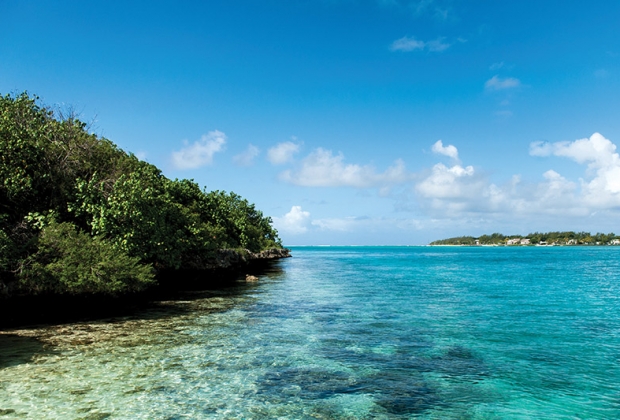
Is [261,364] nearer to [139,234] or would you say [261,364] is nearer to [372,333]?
[372,333]

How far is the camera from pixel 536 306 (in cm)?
3072

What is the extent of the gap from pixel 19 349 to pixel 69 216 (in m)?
14.4

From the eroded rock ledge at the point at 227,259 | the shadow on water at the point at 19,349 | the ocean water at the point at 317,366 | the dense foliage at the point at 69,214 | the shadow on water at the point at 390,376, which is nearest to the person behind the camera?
the ocean water at the point at 317,366

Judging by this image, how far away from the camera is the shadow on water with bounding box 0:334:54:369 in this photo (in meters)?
14.9

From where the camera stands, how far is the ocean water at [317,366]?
11.1m

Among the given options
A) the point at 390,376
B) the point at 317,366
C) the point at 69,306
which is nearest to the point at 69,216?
the point at 69,306

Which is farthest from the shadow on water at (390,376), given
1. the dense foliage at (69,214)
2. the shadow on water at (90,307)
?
the dense foliage at (69,214)

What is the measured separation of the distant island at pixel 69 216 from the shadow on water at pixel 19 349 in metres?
4.60

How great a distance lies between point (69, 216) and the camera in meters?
28.6

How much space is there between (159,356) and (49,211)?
646 inches

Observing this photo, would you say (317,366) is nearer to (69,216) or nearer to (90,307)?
(90,307)

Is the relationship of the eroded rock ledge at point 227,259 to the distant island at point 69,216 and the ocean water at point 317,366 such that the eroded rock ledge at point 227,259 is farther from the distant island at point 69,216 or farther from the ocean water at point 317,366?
the ocean water at point 317,366

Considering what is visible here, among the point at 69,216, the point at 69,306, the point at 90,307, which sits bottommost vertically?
the point at 90,307

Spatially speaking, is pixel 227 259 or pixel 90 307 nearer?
pixel 90 307
